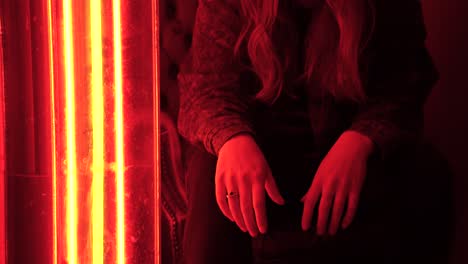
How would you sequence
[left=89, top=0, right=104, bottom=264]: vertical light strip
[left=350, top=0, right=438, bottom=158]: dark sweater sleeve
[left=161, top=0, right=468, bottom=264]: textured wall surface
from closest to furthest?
[left=89, top=0, right=104, bottom=264]: vertical light strip < [left=350, top=0, right=438, bottom=158]: dark sweater sleeve < [left=161, top=0, right=468, bottom=264]: textured wall surface

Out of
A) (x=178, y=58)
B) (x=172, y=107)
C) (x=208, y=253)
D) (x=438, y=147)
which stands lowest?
(x=208, y=253)

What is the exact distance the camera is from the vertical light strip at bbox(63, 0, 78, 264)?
0.63 m

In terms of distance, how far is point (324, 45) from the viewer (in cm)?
77

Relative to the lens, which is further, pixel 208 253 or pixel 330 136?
pixel 330 136

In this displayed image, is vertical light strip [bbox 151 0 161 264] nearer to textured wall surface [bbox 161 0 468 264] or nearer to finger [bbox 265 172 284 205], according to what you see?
finger [bbox 265 172 284 205]

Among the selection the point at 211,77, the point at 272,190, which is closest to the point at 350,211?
the point at 272,190

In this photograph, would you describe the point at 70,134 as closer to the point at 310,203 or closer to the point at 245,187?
the point at 245,187

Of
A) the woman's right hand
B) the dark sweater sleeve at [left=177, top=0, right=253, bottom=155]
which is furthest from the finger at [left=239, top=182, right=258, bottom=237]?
the dark sweater sleeve at [left=177, top=0, right=253, bottom=155]

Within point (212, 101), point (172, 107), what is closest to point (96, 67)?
point (212, 101)

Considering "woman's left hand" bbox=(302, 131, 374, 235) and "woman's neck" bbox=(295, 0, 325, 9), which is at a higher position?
"woman's neck" bbox=(295, 0, 325, 9)

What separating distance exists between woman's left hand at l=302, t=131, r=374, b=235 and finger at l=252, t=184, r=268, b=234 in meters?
0.06

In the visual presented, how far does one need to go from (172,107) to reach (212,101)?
0.35m

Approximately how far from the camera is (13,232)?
68cm

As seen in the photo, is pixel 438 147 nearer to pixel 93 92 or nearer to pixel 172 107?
pixel 172 107
